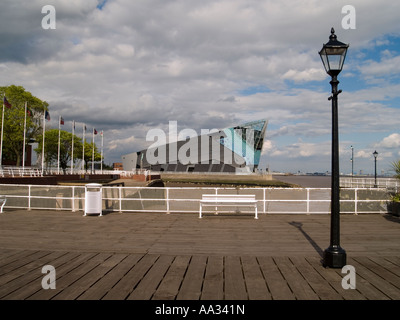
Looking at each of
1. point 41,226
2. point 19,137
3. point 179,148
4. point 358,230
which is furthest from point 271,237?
point 179,148

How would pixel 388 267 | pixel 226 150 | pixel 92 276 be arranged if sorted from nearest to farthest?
pixel 92 276, pixel 388 267, pixel 226 150

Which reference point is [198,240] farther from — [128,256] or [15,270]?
[15,270]

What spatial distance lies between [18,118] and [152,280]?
53431 mm

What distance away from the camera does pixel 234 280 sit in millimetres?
4480

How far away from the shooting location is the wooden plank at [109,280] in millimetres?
3883

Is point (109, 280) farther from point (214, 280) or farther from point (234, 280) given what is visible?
point (234, 280)

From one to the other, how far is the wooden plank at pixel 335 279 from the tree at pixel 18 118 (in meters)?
48.1

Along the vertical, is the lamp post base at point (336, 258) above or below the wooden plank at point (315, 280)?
above

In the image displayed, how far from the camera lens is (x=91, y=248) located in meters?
6.29

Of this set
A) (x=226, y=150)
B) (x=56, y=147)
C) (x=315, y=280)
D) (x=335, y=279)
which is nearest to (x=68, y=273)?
(x=315, y=280)

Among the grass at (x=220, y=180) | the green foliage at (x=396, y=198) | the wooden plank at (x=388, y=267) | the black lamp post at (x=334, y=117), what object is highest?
the black lamp post at (x=334, y=117)

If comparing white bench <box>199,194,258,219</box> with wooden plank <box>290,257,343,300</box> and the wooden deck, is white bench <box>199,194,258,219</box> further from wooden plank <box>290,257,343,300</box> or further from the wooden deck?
wooden plank <box>290,257,343,300</box>

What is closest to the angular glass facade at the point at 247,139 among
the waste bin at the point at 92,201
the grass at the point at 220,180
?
the grass at the point at 220,180

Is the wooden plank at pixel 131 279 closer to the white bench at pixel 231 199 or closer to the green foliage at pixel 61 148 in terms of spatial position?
the white bench at pixel 231 199
